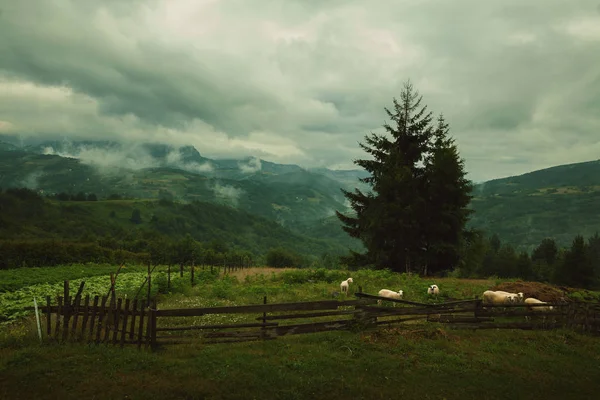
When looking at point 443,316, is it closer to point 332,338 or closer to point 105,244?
point 332,338

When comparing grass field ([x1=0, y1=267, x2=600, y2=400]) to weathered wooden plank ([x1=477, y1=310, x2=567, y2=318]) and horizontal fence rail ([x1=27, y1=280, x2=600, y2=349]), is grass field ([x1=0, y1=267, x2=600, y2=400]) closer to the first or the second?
horizontal fence rail ([x1=27, y1=280, x2=600, y2=349])

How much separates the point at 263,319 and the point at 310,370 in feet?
10.7

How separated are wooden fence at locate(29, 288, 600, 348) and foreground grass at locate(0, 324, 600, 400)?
546 millimetres

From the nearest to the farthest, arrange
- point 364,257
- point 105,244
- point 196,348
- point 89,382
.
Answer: point 89,382
point 196,348
point 364,257
point 105,244

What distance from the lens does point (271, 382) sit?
9.94 m

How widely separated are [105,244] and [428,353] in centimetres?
13097

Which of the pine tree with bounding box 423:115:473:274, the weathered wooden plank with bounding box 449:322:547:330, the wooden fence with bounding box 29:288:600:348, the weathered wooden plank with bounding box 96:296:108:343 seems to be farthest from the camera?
the pine tree with bounding box 423:115:473:274

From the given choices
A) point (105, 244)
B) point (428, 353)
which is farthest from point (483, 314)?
point (105, 244)

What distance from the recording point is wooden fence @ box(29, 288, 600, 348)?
12.0m

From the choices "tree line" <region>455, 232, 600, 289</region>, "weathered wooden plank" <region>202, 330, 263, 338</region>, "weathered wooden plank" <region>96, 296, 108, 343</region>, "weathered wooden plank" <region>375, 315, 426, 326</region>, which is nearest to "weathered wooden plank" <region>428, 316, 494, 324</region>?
"weathered wooden plank" <region>375, 315, 426, 326</region>

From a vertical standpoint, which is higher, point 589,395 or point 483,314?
point 483,314

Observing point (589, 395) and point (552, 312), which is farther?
point (552, 312)

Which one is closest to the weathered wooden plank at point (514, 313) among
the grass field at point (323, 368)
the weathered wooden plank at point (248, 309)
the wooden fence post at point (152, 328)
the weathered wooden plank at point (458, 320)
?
the weathered wooden plank at point (458, 320)

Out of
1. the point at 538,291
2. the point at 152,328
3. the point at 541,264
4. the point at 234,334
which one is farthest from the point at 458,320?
the point at 541,264
